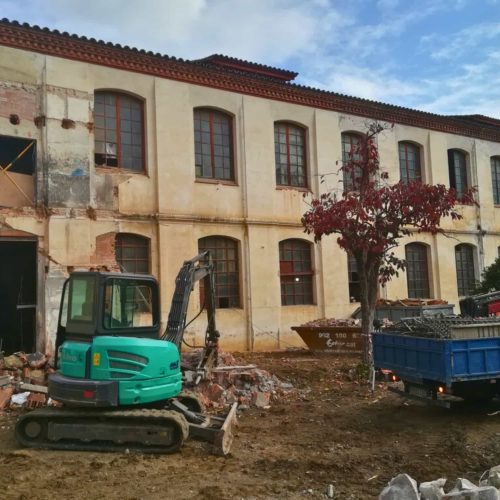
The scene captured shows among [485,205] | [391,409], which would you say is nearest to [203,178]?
[391,409]

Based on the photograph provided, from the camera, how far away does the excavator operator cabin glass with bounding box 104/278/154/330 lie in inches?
300

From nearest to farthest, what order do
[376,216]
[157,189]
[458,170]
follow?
[376,216]
[157,189]
[458,170]

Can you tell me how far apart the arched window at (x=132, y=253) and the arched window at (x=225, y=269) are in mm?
1908

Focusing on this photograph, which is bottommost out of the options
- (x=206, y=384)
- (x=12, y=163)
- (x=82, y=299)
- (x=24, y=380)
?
(x=206, y=384)

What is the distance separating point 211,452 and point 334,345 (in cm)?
890

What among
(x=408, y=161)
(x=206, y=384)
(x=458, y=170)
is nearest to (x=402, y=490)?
(x=206, y=384)

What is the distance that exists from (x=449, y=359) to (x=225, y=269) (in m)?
9.92

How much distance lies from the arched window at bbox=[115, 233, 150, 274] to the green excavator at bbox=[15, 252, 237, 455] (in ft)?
23.9

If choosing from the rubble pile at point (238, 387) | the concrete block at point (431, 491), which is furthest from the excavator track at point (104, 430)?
the concrete block at point (431, 491)

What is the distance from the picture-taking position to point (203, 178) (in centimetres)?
1689

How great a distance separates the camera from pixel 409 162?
21859 millimetres

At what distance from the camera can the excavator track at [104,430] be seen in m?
7.34

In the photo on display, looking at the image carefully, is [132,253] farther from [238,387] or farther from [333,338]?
[333,338]

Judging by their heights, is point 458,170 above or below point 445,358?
above
